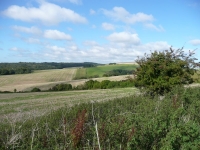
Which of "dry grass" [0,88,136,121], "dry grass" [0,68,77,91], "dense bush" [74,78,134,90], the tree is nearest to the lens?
"dry grass" [0,88,136,121]

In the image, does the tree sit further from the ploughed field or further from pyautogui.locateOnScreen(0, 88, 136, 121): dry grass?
the ploughed field

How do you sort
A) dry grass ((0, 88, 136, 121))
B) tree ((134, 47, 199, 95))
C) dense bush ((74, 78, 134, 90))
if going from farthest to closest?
dense bush ((74, 78, 134, 90)) → tree ((134, 47, 199, 95)) → dry grass ((0, 88, 136, 121))

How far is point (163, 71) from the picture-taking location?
45.8 feet

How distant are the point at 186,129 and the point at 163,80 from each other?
9538 mm

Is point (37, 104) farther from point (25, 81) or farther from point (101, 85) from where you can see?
point (25, 81)

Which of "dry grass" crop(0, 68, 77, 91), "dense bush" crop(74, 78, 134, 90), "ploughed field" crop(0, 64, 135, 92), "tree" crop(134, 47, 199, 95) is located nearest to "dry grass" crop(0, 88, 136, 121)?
"tree" crop(134, 47, 199, 95)

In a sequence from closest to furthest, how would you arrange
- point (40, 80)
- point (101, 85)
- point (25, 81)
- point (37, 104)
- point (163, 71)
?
point (163, 71), point (37, 104), point (101, 85), point (25, 81), point (40, 80)

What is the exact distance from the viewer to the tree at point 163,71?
13.8m

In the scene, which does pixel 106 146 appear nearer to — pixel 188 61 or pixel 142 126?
pixel 142 126

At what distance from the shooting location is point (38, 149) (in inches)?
170

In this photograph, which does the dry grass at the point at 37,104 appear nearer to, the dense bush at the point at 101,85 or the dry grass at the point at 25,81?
the dense bush at the point at 101,85

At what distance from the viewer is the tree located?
13836 mm

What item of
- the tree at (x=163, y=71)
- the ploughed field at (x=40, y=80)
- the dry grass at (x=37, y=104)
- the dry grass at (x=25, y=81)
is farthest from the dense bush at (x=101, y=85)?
the tree at (x=163, y=71)

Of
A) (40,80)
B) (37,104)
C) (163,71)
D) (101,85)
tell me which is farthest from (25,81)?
(163,71)
